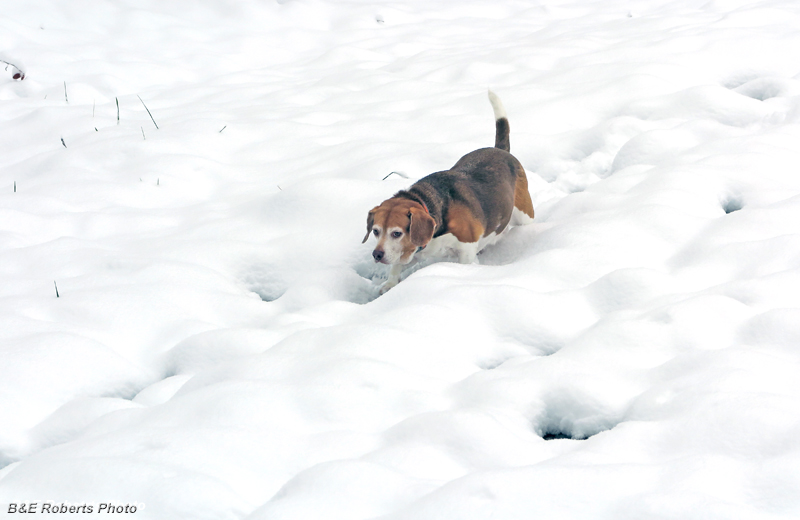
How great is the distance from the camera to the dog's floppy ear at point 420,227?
3.49m

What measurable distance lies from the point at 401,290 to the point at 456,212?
101cm

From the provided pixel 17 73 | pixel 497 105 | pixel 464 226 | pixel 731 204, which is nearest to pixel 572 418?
pixel 464 226

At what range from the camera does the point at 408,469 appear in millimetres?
1774

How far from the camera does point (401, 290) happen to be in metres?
3.00

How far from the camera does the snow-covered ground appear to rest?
1699 mm

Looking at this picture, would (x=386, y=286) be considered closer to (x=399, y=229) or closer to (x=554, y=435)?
(x=399, y=229)

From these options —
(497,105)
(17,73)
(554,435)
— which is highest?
(17,73)

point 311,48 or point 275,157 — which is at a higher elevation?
point 311,48

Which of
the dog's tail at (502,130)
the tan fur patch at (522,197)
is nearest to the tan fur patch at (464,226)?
the tan fur patch at (522,197)

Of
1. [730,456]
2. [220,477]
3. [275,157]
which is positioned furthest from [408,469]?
[275,157]

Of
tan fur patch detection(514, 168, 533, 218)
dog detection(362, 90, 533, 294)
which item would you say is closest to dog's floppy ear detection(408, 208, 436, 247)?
dog detection(362, 90, 533, 294)

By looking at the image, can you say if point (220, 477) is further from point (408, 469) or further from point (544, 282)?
point (544, 282)

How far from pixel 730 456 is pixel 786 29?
6.01m

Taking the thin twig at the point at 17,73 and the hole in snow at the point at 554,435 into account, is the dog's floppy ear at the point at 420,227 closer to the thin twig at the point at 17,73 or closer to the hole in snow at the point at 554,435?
the hole in snow at the point at 554,435
